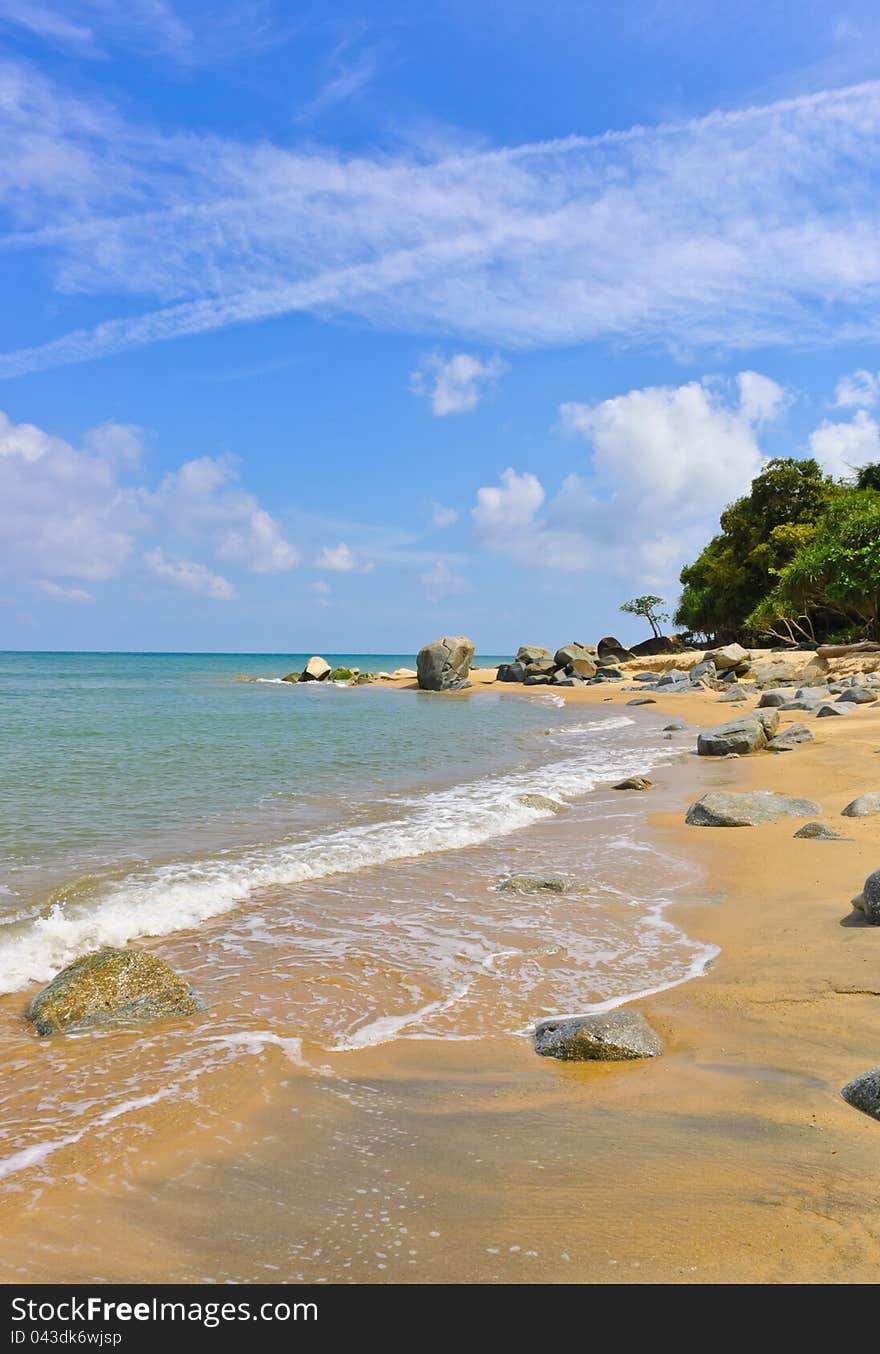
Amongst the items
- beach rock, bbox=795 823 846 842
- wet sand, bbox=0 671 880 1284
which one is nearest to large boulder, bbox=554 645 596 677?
beach rock, bbox=795 823 846 842

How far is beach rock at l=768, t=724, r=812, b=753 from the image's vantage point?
15672mm

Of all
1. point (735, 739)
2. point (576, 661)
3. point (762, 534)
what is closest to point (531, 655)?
point (576, 661)

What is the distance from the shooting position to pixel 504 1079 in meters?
4.05

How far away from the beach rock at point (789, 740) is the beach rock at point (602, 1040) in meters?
12.4

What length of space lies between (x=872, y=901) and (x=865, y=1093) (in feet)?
8.56

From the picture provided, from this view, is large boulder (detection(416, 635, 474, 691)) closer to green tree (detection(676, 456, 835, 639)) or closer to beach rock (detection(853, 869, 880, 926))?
green tree (detection(676, 456, 835, 639))

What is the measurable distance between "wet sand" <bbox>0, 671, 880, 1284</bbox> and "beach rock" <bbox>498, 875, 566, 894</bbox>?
2.50m

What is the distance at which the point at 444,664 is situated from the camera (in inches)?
1885

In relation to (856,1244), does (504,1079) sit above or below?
below

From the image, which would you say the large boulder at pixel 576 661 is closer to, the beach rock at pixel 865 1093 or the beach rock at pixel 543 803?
the beach rock at pixel 543 803
